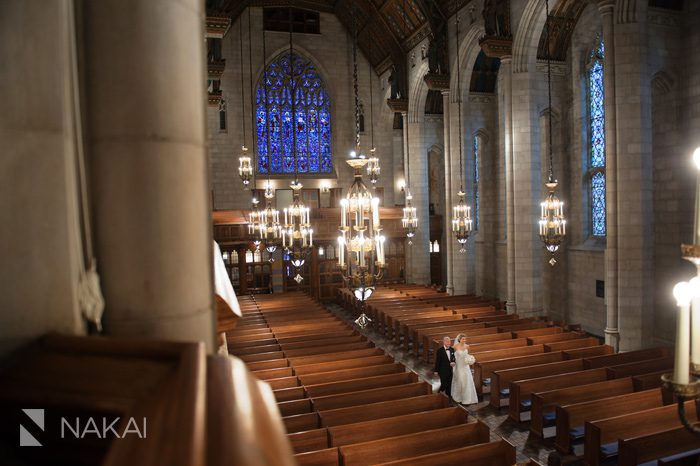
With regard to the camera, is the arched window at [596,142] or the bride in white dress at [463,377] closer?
the bride in white dress at [463,377]

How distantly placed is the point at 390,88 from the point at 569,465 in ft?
66.0

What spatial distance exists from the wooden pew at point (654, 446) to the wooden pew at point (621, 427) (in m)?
0.55

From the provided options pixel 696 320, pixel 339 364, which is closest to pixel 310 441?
pixel 339 364

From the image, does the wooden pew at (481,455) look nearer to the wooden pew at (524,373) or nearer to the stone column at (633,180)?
the wooden pew at (524,373)

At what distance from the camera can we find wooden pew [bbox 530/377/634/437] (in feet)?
25.4

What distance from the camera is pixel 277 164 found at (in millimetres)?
24312

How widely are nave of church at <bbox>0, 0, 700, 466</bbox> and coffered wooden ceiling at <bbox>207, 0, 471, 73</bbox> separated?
117 millimetres

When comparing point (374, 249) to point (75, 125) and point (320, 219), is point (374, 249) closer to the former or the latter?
point (75, 125)

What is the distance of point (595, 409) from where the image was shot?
23.2 feet

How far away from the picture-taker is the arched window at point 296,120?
24.1 metres

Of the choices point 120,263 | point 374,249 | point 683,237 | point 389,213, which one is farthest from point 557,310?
point 120,263

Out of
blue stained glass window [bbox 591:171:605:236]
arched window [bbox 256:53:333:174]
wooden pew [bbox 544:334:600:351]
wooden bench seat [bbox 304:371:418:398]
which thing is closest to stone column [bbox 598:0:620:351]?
wooden pew [bbox 544:334:600:351]

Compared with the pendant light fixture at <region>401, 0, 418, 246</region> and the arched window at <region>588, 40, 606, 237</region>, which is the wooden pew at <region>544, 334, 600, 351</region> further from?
the pendant light fixture at <region>401, 0, 418, 246</region>

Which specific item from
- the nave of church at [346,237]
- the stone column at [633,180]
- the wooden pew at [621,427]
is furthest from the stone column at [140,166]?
the stone column at [633,180]
